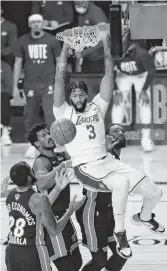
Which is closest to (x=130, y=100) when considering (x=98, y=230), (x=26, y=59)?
(x=26, y=59)

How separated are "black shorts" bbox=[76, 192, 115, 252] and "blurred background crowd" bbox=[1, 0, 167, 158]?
6572 millimetres

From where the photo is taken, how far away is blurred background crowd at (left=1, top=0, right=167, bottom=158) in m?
15.3

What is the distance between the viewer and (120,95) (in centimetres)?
1605

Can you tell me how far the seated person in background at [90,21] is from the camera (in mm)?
16109

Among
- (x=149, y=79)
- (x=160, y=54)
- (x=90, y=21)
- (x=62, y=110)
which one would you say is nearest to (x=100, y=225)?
(x=62, y=110)

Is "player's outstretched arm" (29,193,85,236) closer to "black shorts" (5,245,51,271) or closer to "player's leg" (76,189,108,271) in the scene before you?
"black shorts" (5,245,51,271)

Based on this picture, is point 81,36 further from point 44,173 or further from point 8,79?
point 8,79

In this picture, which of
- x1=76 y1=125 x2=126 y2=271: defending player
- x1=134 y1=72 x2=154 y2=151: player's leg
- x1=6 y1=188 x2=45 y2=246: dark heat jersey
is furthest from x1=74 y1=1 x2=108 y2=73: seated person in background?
x1=6 y1=188 x2=45 y2=246: dark heat jersey

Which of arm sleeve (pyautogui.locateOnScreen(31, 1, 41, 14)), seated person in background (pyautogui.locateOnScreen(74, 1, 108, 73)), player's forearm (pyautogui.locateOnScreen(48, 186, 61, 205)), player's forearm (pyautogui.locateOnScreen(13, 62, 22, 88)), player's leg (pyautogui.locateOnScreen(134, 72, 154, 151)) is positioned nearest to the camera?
player's forearm (pyautogui.locateOnScreen(48, 186, 61, 205))

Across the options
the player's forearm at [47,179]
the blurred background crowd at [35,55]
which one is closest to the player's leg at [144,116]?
the blurred background crowd at [35,55]

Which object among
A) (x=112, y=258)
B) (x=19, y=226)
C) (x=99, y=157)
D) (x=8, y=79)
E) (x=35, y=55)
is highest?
→ (x=35, y=55)

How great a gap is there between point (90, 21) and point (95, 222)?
26.5ft

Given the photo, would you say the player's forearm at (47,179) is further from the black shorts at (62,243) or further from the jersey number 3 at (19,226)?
the jersey number 3 at (19,226)

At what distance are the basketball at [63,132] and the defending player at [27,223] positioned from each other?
40cm
